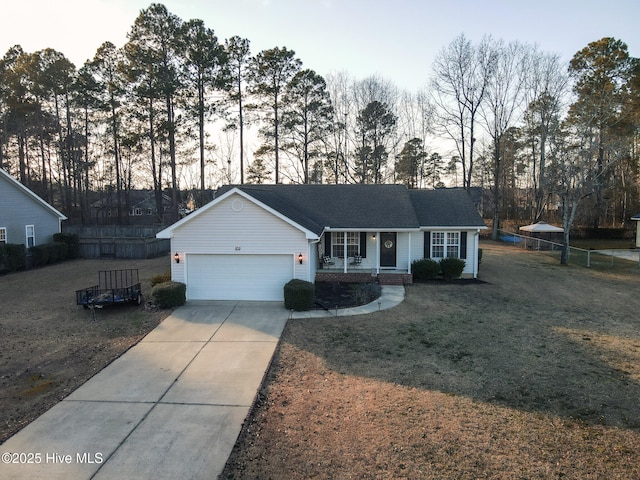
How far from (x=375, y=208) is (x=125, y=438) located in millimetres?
14946

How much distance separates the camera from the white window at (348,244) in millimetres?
18344

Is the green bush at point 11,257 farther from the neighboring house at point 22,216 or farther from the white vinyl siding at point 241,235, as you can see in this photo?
the white vinyl siding at point 241,235

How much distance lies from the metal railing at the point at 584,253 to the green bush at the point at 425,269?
1129 cm

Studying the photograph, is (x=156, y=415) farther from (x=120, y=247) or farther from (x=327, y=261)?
(x=120, y=247)

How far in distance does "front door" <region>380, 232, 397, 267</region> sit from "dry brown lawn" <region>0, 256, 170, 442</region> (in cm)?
988

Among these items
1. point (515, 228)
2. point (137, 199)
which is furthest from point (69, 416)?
point (137, 199)

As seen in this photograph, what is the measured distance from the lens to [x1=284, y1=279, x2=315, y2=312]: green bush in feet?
41.7

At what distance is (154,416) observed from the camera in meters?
6.41

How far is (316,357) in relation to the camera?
8.96 metres

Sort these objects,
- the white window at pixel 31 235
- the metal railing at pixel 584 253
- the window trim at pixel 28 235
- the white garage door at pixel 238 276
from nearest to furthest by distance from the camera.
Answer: the white garage door at pixel 238 276, the window trim at pixel 28 235, the white window at pixel 31 235, the metal railing at pixel 584 253

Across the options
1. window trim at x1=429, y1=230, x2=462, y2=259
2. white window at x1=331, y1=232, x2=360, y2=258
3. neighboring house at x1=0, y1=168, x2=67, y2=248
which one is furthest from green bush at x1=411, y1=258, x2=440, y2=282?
neighboring house at x1=0, y1=168, x2=67, y2=248

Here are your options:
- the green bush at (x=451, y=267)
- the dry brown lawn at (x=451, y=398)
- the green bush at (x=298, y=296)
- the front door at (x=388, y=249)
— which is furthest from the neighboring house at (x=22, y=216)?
the green bush at (x=451, y=267)

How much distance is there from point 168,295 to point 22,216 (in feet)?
51.3

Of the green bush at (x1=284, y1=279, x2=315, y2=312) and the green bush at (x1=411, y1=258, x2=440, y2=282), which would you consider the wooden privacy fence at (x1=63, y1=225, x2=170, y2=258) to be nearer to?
the green bush at (x1=284, y1=279, x2=315, y2=312)
